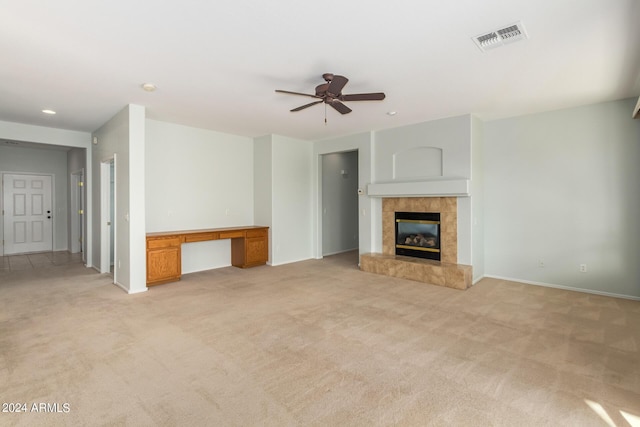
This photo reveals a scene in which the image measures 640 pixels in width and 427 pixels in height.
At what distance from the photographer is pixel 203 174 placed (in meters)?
6.13

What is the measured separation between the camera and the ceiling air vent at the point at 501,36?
2539 millimetres

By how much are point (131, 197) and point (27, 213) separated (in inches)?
225

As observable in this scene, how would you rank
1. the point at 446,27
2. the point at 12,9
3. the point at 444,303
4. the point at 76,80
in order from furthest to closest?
1. the point at 444,303
2. the point at 76,80
3. the point at 446,27
4. the point at 12,9

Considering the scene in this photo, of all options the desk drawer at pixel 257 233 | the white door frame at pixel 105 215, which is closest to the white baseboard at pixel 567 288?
the desk drawer at pixel 257 233

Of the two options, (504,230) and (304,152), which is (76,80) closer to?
(304,152)

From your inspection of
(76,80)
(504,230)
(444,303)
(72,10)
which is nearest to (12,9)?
(72,10)

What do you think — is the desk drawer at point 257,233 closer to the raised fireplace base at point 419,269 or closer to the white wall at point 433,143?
the raised fireplace base at point 419,269

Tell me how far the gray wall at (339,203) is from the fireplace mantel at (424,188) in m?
1.86

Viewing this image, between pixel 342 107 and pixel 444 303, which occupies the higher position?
pixel 342 107

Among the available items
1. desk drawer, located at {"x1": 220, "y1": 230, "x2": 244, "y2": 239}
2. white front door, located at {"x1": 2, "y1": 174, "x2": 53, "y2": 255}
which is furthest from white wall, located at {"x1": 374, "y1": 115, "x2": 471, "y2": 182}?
white front door, located at {"x1": 2, "y1": 174, "x2": 53, "y2": 255}

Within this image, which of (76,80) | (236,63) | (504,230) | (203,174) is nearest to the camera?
(236,63)

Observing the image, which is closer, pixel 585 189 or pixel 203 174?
pixel 585 189

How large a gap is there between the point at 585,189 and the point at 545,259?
1.16 meters

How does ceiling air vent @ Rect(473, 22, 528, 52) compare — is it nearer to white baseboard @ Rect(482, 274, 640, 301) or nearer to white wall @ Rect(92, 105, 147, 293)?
white baseboard @ Rect(482, 274, 640, 301)
